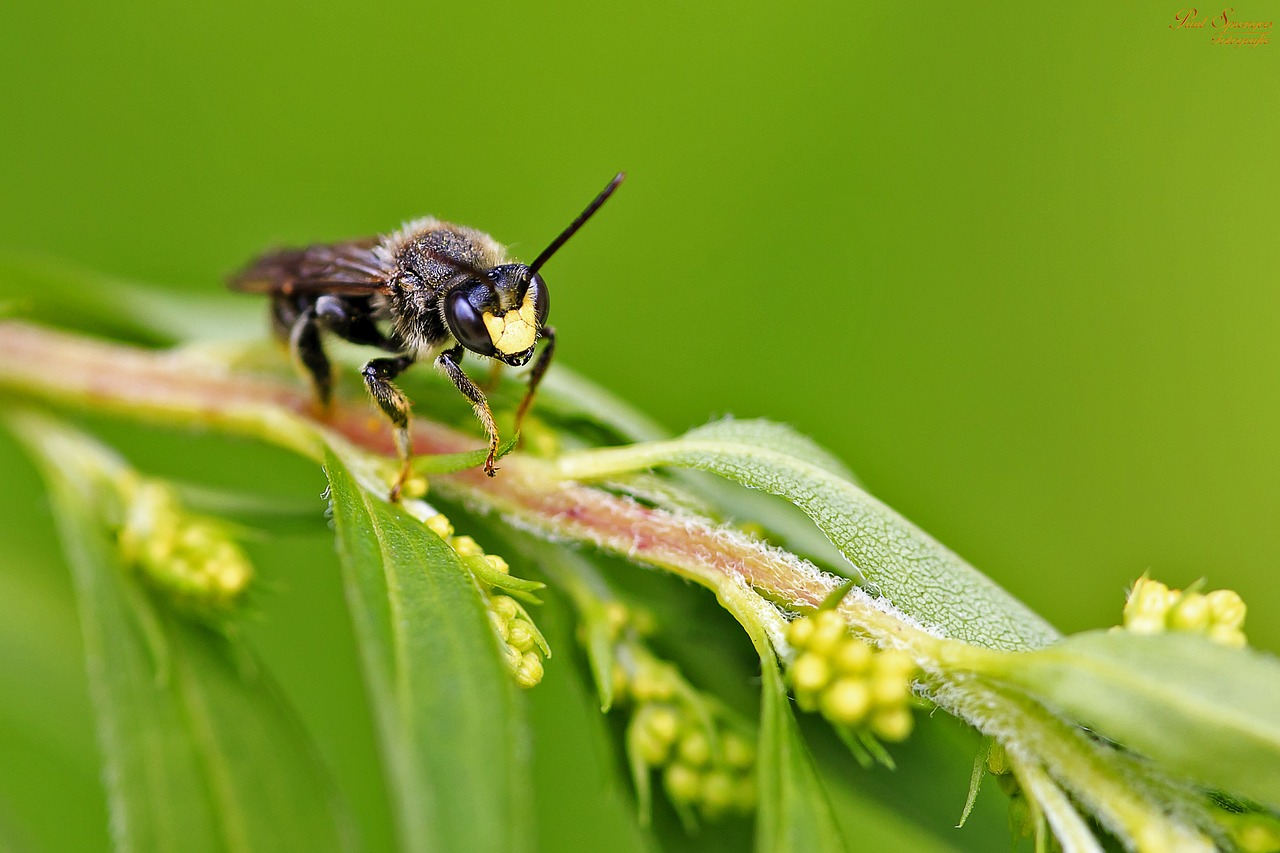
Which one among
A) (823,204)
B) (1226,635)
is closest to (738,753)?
(1226,635)

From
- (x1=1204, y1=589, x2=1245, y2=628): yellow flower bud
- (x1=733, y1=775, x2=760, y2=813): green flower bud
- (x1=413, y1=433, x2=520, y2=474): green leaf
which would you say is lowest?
(x1=733, y1=775, x2=760, y2=813): green flower bud

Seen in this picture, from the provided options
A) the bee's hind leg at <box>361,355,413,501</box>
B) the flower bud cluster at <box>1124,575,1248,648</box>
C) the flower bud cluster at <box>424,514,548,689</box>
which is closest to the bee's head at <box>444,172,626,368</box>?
the bee's hind leg at <box>361,355,413,501</box>

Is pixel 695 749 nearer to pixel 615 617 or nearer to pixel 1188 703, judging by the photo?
pixel 615 617

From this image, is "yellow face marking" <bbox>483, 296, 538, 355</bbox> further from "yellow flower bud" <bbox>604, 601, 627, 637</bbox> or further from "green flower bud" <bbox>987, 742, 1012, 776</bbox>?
"green flower bud" <bbox>987, 742, 1012, 776</bbox>

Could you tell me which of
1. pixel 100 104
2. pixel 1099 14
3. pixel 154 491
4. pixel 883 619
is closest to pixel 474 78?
pixel 100 104

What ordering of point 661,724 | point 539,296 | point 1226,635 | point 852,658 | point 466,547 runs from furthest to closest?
1. point 539,296
2. point 661,724
3. point 466,547
4. point 852,658
5. point 1226,635

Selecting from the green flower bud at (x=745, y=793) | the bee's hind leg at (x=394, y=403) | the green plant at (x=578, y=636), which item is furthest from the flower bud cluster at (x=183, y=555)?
the green flower bud at (x=745, y=793)

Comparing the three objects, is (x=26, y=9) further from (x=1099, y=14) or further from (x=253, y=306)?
(x=1099, y=14)
